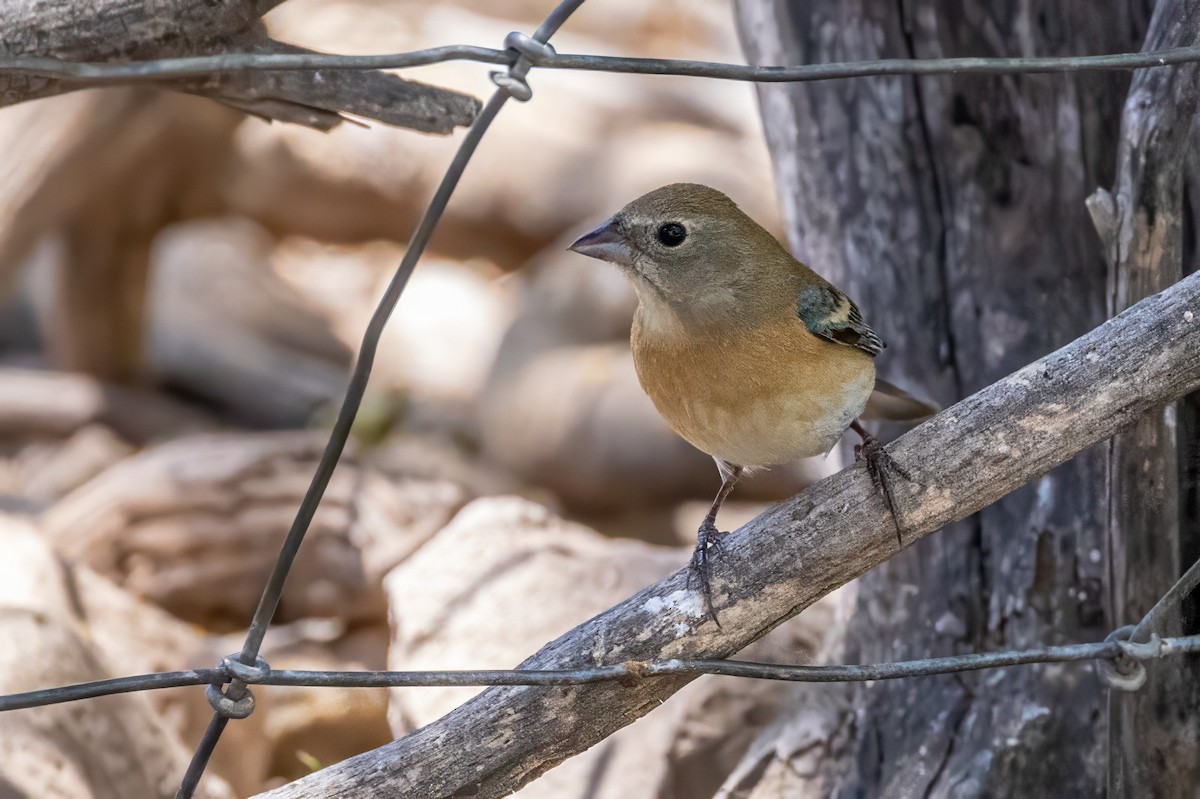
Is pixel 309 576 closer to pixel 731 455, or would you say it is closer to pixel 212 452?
pixel 212 452

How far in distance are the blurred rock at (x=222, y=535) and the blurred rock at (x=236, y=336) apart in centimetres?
200

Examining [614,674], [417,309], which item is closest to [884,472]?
[614,674]

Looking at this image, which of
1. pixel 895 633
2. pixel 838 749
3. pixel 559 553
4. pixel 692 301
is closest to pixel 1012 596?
pixel 895 633

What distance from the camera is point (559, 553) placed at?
4.32 metres

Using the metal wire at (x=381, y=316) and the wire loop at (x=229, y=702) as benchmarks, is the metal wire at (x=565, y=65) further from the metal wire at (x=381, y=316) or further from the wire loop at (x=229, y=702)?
the wire loop at (x=229, y=702)

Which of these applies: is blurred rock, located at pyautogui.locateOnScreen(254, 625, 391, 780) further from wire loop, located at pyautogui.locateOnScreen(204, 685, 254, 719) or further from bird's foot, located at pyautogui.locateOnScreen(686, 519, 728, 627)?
wire loop, located at pyautogui.locateOnScreen(204, 685, 254, 719)

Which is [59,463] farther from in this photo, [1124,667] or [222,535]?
[1124,667]

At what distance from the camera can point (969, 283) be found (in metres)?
3.24

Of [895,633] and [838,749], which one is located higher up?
[895,633]

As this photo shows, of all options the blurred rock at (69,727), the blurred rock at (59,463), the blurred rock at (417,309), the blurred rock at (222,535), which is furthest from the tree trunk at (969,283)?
the blurred rock at (417,309)

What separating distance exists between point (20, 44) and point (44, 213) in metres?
4.16

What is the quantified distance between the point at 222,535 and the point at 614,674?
371 cm

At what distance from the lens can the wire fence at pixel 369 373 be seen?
1.73 meters

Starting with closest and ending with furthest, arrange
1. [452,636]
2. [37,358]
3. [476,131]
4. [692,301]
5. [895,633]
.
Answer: [476,131] < [692,301] < [895,633] < [452,636] < [37,358]
